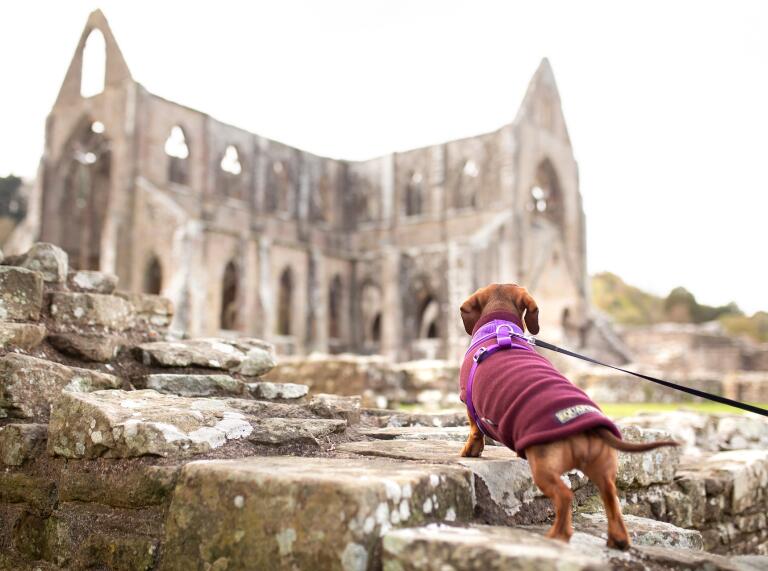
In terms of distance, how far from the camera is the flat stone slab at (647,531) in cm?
357

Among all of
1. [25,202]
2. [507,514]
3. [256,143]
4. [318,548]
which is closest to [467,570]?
[318,548]

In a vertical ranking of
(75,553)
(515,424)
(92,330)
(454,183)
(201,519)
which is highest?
(454,183)

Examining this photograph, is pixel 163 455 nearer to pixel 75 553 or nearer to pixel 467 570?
pixel 75 553

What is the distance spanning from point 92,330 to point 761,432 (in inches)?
283

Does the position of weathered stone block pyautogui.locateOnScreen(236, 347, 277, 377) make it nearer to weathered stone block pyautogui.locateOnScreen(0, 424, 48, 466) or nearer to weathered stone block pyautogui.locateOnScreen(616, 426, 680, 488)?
weathered stone block pyautogui.locateOnScreen(0, 424, 48, 466)

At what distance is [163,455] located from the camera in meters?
3.46

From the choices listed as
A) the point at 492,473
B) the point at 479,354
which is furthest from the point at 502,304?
the point at 492,473

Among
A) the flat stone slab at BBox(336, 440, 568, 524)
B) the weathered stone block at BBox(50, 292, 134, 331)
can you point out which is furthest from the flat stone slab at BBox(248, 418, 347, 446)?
the weathered stone block at BBox(50, 292, 134, 331)

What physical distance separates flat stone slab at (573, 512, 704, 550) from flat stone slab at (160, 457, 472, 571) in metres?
0.73

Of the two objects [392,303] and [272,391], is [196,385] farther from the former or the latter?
[392,303]

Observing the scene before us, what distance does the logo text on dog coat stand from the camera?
2.86 m

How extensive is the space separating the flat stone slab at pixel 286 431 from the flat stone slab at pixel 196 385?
3.30ft

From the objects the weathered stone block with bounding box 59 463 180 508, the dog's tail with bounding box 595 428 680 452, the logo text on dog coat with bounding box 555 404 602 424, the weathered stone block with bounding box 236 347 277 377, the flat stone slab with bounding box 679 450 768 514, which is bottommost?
the flat stone slab with bounding box 679 450 768 514

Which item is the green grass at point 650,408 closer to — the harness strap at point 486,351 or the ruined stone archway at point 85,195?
the harness strap at point 486,351
